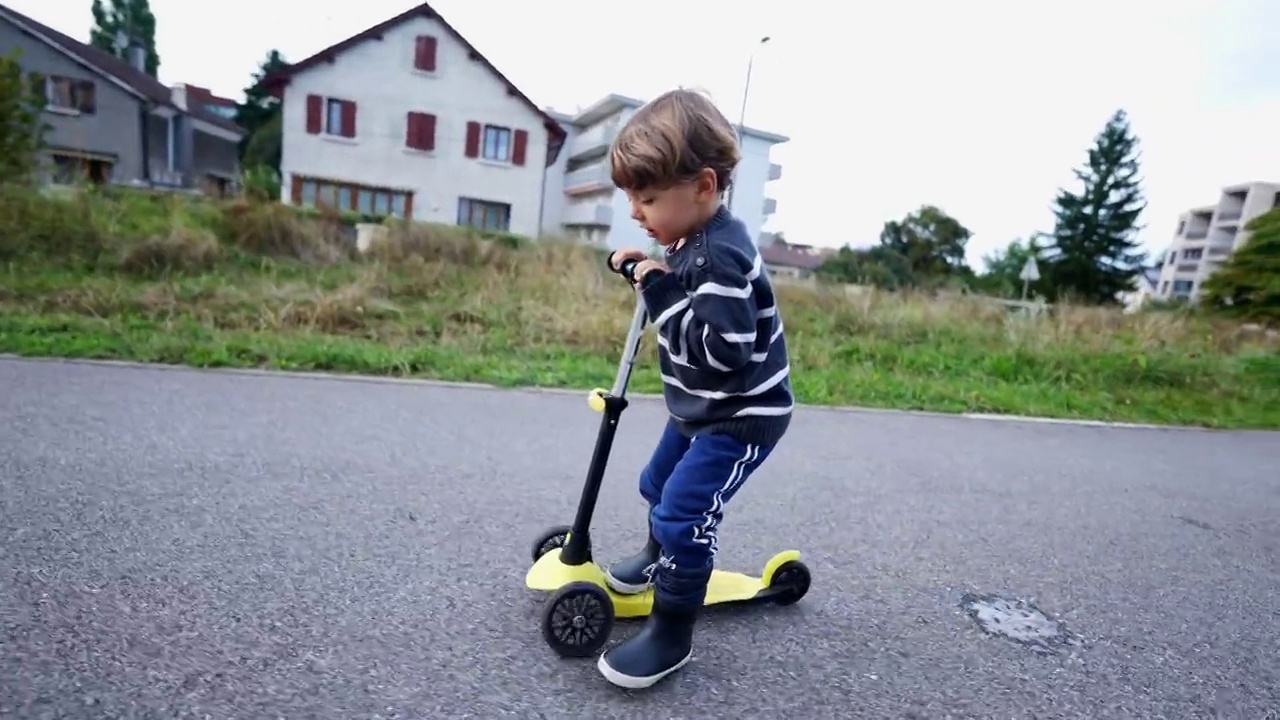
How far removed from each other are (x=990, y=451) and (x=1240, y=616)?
215 centimetres

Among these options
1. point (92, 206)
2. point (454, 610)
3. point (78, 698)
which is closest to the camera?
point (78, 698)

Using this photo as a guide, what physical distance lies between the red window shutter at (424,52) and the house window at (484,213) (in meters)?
4.59

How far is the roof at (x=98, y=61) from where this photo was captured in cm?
2464

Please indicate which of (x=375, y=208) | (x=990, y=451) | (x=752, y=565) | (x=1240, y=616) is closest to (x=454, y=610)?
(x=752, y=565)

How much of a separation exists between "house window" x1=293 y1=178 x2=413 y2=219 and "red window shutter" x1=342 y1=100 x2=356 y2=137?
1664 millimetres

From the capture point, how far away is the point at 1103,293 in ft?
123

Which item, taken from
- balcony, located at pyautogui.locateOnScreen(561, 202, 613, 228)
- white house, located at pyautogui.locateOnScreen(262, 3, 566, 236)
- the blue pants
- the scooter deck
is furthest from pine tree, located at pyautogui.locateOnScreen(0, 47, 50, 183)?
balcony, located at pyautogui.locateOnScreen(561, 202, 613, 228)

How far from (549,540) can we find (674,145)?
134cm

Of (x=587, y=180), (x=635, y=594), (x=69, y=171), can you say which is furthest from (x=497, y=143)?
(x=635, y=594)

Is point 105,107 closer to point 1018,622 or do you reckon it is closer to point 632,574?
point 632,574

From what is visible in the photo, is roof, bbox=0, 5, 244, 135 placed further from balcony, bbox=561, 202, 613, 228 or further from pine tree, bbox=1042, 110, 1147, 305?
pine tree, bbox=1042, 110, 1147, 305

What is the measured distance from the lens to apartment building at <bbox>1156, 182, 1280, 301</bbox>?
51.8 meters

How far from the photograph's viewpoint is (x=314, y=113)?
23406 millimetres

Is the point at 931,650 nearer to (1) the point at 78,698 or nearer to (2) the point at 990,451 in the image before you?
(1) the point at 78,698
